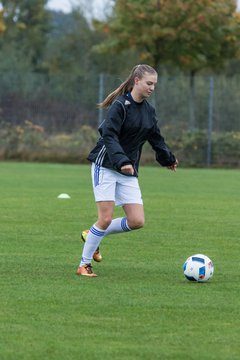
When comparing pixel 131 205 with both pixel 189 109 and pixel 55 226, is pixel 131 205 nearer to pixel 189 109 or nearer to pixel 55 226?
pixel 55 226

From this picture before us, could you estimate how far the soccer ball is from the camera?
8602mm

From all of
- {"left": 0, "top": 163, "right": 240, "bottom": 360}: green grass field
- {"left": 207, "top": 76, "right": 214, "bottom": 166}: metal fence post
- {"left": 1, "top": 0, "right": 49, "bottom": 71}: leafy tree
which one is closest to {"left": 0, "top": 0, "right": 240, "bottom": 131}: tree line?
{"left": 207, "top": 76, "right": 214, "bottom": 166}: metal fence post

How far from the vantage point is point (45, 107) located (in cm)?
3105

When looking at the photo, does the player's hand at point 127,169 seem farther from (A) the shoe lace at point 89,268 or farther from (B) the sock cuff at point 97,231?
(A) the shoe lace at point 89,268

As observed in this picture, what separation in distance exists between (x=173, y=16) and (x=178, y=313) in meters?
29.2

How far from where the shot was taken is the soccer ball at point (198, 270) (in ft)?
28.2

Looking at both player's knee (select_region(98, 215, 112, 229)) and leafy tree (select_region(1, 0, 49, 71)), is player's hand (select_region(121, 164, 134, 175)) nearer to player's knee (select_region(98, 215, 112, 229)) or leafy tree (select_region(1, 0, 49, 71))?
player's knee (select_region(98, 215, 112, 229))

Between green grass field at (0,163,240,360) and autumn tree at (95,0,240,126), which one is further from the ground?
autumn tree at (95,0,240,126)

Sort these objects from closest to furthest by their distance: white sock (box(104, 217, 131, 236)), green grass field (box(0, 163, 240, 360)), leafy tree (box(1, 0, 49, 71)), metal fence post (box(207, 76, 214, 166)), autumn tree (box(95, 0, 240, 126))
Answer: green grass field (box(0, 163, 240, 360))
white sock (box(104, 217, 131, 236))
metal fence post (box(207, 76, 214, 166))
autumn tree (box(95, 0, 240, 126))
leafy tree (box(1, 0, 49, 71))

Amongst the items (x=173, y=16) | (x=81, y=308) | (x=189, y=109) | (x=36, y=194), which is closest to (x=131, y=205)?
(x=81, y=308)

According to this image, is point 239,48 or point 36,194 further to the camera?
point 239,48

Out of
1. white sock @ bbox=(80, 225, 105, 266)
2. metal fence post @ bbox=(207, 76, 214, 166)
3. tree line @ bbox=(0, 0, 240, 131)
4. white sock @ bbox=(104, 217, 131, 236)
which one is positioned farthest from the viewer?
tree line @ bbox=(0, 0, 240, 131)

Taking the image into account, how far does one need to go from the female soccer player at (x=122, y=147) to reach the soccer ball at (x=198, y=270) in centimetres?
66

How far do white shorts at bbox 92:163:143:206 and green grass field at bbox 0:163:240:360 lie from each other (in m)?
0.70
